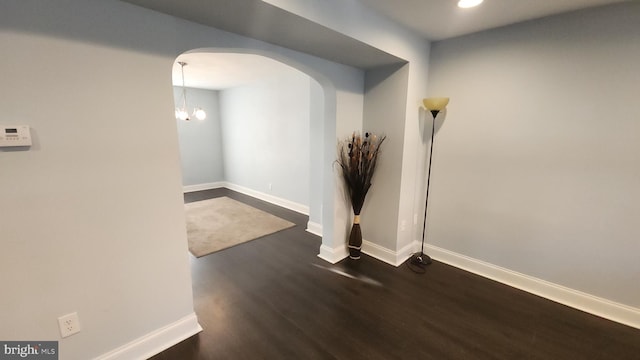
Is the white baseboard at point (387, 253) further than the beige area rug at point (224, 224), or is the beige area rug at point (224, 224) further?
the beige area rug at point (224, 224)

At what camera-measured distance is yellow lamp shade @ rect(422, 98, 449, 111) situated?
8.24ft

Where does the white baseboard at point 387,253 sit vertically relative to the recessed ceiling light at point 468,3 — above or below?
below

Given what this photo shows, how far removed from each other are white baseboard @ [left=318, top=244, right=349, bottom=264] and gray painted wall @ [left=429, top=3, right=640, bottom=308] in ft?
4.07

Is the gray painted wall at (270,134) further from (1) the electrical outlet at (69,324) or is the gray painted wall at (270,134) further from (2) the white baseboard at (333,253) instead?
(1) the electrical outlet at (69,324)

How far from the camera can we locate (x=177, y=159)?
1697mm

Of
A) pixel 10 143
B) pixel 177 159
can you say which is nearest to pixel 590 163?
pixel 177 159

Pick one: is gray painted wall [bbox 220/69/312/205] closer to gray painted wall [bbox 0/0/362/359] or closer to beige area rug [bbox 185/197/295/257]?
beige area rug [bbox 185/197/295/257]

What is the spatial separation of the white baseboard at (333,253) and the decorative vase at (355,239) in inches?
4.2

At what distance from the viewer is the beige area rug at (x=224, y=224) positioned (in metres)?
3.41

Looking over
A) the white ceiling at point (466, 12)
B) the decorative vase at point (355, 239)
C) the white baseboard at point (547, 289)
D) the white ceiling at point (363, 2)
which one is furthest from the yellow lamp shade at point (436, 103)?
the white baseboard at point (547, 289)

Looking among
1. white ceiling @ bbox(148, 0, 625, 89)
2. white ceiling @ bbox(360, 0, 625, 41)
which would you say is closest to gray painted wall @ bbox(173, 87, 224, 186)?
white ceiling @ bbox(148, 0, 625, 89)

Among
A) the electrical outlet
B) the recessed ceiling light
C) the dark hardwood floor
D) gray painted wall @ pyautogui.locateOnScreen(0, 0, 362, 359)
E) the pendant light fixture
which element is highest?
the recessed ceiling light

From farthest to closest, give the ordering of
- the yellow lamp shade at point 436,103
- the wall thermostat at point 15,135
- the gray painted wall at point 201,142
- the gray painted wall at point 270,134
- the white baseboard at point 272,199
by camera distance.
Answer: the gray painted wall at point 201,142, the white baseboard at point 272,199, the gray painted wall at point 270,134, the yellow lamp shade at point 436,103, the wall thermostat at point 15,135

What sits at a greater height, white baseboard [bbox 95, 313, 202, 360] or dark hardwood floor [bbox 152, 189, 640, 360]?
white baseboard [bbox 95, 313, 202, 360]
